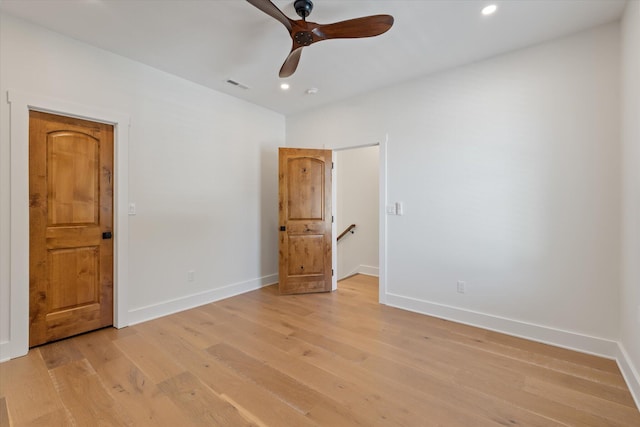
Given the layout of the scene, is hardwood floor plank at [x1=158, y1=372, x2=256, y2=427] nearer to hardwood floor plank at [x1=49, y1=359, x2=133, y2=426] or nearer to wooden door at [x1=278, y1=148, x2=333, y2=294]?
hardwood floor plank at [x1=49, y1=359, x2=133, y2=426]

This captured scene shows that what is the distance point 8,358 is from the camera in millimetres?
2316

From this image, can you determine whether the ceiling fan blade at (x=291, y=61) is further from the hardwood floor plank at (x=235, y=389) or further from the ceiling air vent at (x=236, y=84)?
the hardwood floor plank at (x=235, y=389)

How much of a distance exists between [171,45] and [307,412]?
3.35 m

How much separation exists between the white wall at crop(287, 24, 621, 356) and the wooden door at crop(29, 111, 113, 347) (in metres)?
3.24

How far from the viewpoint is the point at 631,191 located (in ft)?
6.76

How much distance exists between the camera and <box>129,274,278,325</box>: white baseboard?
3107mm

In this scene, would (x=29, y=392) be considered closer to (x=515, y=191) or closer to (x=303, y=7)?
(x=303, y=7)

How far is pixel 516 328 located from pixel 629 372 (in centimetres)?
82

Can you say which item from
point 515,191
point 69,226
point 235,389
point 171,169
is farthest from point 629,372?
point 69,226

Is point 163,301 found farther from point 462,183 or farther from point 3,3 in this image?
point 462,183

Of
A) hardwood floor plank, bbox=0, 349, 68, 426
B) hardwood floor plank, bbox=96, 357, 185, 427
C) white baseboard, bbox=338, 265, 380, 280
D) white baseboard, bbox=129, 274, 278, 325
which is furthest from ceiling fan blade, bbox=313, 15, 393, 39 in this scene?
white baseboard, bbox=338, 265, 380, 280

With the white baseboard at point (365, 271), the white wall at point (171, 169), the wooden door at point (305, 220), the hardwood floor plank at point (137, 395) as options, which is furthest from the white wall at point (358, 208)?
the hardwood floor plank at point (137, 395)

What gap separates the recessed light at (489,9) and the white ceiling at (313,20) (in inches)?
1.6

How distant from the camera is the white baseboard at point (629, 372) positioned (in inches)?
72.5
